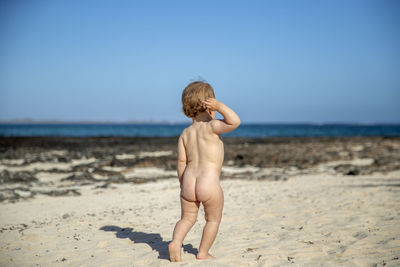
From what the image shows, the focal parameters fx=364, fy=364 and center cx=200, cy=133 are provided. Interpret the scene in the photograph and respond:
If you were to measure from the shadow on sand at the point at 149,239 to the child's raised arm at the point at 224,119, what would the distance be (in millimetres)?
1617

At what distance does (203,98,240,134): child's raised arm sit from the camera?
345cm

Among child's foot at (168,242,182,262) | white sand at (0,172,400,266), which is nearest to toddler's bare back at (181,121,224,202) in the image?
child's foot at (168,242,182,262)

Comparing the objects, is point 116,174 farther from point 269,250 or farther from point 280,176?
point 269,250

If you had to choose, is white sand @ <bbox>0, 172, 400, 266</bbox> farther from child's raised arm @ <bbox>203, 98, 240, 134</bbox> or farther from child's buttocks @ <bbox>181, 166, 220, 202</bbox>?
child's raised arm @ <bbox>203, 98, 240, 134</bbox>

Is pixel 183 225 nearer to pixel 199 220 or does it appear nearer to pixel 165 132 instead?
pixel 199 220

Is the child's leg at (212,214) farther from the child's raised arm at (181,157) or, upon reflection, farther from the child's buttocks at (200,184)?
the child's raised arm at (181,157)

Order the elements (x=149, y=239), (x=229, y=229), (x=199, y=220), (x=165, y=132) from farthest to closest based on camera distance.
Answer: (x=165, y=132), (x=199, y=220), (x=229, y=229), (x=149, y=239)

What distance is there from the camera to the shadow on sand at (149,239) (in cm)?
435

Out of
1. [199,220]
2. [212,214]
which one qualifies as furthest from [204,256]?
[199,220]

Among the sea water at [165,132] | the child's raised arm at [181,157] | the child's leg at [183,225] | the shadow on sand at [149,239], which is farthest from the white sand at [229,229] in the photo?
the sea water at [165,132]

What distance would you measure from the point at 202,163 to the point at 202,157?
0.19 feet

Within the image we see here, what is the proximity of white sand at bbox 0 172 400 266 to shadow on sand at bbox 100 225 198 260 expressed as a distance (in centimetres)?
1

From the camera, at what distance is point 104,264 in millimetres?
3934

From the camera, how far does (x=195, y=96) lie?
3.58 metres
